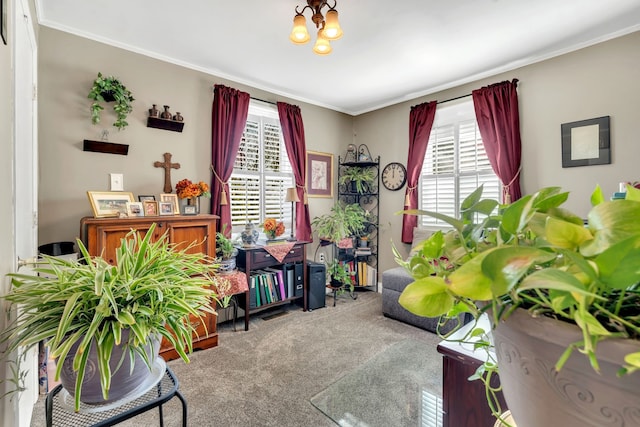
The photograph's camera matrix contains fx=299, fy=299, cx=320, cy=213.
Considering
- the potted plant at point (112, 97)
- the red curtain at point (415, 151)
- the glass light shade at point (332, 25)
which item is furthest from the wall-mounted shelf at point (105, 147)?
the red curtain at point (415, 151)

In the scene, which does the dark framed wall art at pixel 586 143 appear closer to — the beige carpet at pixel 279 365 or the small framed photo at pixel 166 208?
the beige carpet at pixel 279 365

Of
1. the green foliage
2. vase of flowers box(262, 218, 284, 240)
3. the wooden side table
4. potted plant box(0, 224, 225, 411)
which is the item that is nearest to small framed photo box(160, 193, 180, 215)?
vase of flowers box(262, 218, 284, 240)

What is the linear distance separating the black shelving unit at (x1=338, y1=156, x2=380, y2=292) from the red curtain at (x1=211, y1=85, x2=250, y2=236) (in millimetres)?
1686

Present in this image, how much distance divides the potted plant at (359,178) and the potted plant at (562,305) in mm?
3895

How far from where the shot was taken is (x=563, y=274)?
0.83 ft

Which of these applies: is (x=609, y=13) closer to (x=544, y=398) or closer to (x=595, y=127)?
(x=595, y=127)

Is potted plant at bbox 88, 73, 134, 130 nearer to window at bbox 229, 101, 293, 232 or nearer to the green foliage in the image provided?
window at bbox 229, 101, 293, 232

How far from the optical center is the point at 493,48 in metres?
2.72

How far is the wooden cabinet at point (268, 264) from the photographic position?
3.01 meters

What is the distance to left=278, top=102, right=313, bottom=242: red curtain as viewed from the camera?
3777mm

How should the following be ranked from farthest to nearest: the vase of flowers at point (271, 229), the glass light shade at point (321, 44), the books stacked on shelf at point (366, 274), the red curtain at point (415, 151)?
1. the books stacked on shelf at point (366, 274)
2. the red curtain at point (415, 151)
3. the vase of flowers at point (271, 229)
4. the glass light shade at point (321, 44)

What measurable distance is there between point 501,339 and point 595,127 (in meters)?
3.23

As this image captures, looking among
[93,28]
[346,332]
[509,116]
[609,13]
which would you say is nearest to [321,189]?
[346,332]

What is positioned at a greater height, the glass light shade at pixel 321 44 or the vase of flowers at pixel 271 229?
the glass light shade at pixel 321 44
